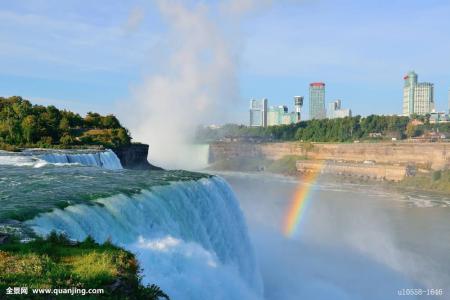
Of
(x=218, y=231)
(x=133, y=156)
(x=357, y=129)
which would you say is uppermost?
(x=357, y=129)

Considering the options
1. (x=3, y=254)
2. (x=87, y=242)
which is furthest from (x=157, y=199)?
(x=3, y=254)

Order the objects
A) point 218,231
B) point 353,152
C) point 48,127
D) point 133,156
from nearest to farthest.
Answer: point 218,231
point 48,127
point 133,156
point 353,152

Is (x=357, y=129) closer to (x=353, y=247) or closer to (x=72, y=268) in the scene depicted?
(x=353, y=247)

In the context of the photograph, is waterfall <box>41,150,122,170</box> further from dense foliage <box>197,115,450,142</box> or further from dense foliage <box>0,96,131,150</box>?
dense foliage <box>197,115,450,142</box>

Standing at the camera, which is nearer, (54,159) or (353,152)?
(54,159)

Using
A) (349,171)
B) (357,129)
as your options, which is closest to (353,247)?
(349,171)

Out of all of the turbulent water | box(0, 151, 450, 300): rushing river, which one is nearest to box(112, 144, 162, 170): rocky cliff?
box(0, 151, 450, 300): rushing river

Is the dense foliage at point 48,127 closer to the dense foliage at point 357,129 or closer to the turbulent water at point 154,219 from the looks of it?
the turbulent water at point 154,219

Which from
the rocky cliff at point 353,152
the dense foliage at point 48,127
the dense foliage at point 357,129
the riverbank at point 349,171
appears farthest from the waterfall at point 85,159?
the dense foliage at point 357,129
